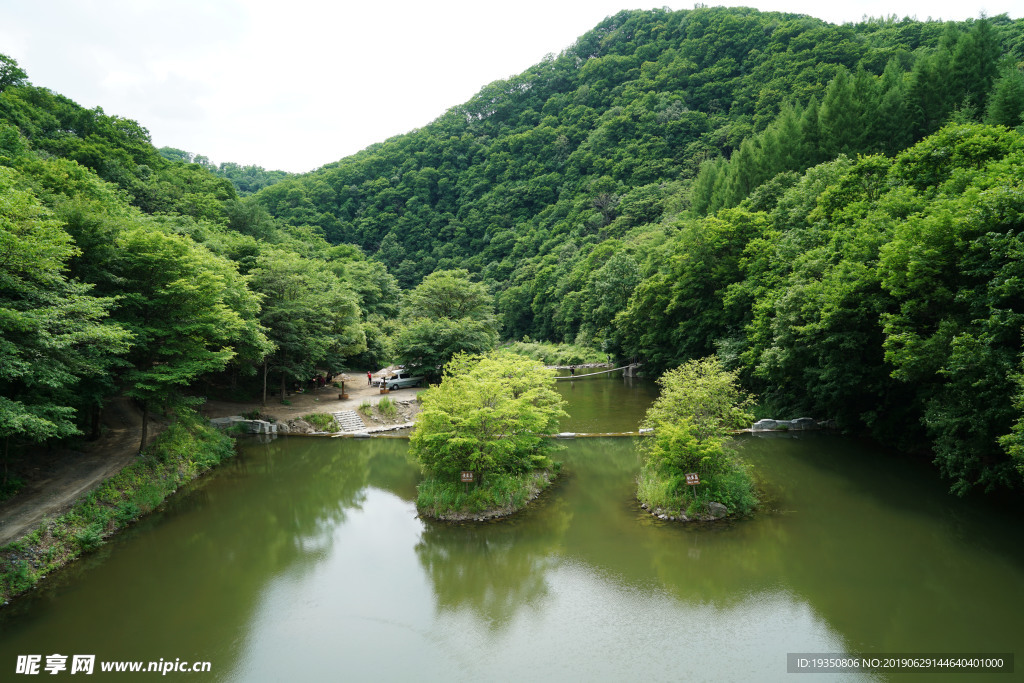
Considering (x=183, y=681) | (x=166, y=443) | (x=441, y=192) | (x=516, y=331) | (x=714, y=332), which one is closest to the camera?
(x=183, y=681)

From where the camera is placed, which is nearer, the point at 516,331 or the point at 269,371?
the point at 269,371

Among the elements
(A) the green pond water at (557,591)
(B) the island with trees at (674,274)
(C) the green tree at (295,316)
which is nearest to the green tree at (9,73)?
(B) the island with trees at (674,274)

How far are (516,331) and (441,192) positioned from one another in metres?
41.8

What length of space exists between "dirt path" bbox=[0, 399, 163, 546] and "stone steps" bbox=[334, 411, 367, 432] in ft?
24.4

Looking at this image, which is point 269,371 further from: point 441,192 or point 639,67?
point 639,67

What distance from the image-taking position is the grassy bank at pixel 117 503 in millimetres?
11367

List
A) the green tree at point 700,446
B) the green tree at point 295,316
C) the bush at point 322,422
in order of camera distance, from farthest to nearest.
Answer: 1. the green tree at point 295,316
2. the bush at point 322,422
3. the green tree at point 700,446

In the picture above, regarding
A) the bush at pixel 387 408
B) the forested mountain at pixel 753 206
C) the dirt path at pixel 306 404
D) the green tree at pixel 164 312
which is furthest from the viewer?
the bush at pixel 387 408

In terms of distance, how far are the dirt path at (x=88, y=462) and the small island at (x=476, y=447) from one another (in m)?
9.07

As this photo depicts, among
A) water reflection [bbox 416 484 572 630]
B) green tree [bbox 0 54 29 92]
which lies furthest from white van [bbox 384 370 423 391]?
green tree [bbox 0 54 29 92]

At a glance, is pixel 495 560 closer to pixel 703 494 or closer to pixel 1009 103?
pixel 703 494

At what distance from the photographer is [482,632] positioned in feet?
32.0

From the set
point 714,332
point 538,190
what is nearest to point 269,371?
point 714,332

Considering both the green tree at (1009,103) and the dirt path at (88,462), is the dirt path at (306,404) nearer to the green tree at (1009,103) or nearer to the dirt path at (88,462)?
the dirt path at (88,462)
